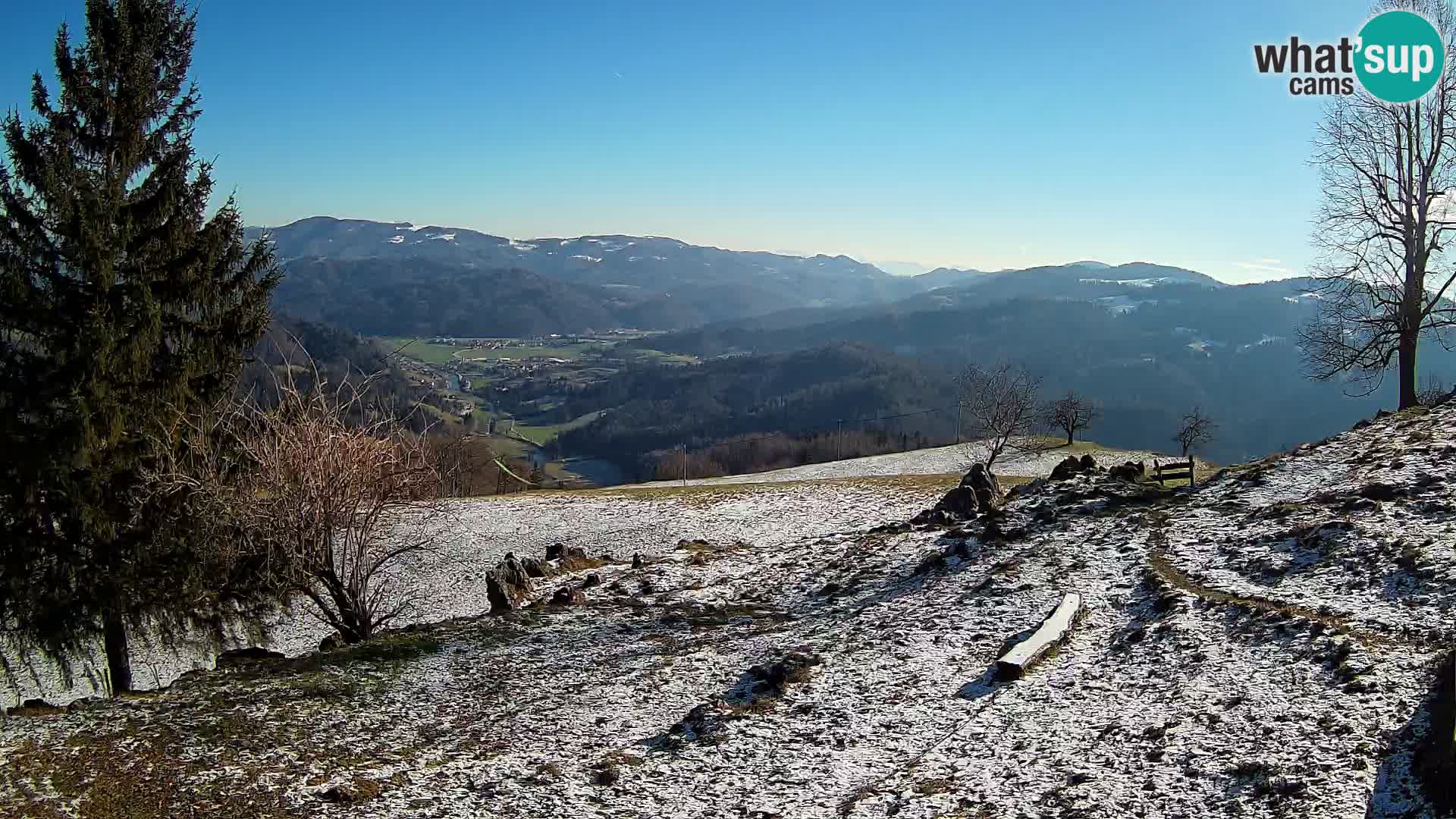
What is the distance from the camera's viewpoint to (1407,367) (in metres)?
21.0

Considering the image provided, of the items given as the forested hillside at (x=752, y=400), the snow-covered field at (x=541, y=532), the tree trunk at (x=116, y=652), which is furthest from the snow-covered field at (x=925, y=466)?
the forested hillside at (x=752, y=400)

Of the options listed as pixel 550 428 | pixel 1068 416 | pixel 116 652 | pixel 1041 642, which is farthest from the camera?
pixel 550 428

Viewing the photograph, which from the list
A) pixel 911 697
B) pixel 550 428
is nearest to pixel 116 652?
pixel 911 697

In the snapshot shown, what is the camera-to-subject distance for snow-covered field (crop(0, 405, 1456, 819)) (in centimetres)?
665

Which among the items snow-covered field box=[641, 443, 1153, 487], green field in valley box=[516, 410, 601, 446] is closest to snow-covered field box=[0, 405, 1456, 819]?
snow-covered field box=[641, 443, 1153, 487]

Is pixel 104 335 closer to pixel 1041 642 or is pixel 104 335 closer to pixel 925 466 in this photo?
pixel 1041 642

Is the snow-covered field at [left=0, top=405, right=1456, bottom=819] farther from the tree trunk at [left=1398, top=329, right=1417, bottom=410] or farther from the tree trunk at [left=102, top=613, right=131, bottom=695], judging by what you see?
the tree trunk at [left=1398, top=329, right=1417, bottom=410]

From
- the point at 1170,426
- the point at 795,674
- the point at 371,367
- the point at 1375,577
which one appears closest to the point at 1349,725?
the point at 1375,577

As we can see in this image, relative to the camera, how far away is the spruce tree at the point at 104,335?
13.7 meters

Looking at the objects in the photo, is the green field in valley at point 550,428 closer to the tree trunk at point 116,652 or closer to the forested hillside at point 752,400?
the forested hillside at point 752,400

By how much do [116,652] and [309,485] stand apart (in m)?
→ 6.79

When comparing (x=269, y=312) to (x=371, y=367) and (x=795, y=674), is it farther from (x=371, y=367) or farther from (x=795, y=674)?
(x=371, y=367)

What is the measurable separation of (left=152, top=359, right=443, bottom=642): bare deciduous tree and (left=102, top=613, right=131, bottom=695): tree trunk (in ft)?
9.82

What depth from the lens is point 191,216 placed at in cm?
1598
